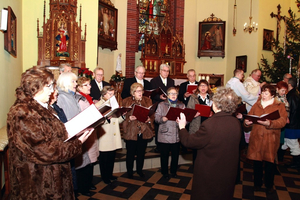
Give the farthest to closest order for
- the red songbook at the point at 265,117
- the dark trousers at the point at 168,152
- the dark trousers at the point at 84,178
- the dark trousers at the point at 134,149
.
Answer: the dark trousers at the point at 168,152 < the dark trousers at the point at 134,149 < the dark trousers at the point at 84,178 < the red songbook at the point at 265,117

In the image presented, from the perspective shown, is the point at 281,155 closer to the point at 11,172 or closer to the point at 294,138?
the point at 294,138

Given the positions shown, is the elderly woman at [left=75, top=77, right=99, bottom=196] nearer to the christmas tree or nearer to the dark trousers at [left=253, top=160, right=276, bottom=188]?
the dark trousers at [left=253, top=160, right=276, bottom=188]

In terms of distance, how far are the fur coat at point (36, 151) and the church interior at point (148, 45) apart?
1.88 metres

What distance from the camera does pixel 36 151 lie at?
1.81m

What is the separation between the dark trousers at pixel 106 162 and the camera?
157 inches

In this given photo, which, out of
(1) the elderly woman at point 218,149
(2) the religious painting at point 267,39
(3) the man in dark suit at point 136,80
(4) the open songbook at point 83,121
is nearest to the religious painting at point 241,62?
(2) the religious painting at point 267,39

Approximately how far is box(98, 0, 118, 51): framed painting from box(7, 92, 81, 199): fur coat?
24.6 feet

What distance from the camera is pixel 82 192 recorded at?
3.68 m

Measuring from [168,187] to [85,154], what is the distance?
1589 mm

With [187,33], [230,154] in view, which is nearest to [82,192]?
[230,154]

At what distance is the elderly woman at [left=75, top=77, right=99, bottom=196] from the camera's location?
3.24 metres

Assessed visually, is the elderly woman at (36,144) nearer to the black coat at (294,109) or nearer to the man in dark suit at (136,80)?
the man in dark suit at (136,80)

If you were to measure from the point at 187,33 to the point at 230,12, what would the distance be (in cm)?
224

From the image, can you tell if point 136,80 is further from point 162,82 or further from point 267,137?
point 267,137
